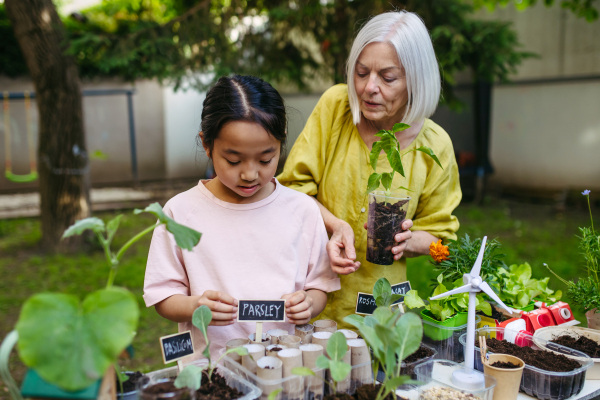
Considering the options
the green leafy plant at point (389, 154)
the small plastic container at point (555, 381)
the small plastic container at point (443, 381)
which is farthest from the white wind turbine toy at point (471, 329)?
the green leafy plant at point (389, 154)

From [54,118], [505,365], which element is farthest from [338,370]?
[54,118]

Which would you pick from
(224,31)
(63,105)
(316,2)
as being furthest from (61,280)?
(316,2)

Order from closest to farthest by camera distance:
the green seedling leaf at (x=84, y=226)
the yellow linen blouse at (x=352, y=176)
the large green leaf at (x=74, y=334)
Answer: the large green leaf at (x=74, y=334)
the green seedling leaf at (x=84, y=226)
the yellow linen blouse at (x=352, y=176)

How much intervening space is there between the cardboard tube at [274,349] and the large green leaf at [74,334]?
0.51m

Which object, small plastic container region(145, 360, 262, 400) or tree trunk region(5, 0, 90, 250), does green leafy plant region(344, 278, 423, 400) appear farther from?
tree trunk region(5, 0, 90, 250)

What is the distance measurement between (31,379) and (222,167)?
0.72m

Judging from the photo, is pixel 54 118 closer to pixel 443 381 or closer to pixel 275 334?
pixel 275 334

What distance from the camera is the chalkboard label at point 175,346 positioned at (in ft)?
3.61

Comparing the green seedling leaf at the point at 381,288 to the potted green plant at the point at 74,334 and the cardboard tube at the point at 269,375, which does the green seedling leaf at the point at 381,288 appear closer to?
the cardboard tube at the point at 269,375

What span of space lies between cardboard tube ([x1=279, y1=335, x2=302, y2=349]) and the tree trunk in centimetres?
487

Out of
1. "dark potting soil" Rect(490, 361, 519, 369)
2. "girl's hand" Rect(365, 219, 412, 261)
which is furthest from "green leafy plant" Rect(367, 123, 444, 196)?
"dark potting soil" Rect(490, 361, 519, 369)

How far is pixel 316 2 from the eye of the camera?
5.25 meters

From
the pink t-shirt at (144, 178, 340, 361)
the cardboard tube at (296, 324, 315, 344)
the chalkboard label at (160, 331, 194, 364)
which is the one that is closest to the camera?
the chalkboard label at (160, 331, 194, 364)

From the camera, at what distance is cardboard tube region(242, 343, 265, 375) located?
3.81 ft
